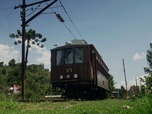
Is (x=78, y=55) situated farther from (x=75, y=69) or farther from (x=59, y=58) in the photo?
(x=59, y=58)

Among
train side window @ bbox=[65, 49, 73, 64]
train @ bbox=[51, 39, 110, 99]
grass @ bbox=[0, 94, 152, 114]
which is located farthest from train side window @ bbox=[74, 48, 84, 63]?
grass @ bbox=[0, 94, 152, 114]

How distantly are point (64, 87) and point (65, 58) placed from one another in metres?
1.93

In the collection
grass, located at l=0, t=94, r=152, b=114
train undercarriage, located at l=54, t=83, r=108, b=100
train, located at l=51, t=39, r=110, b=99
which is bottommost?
grass, located at l=0, t=94, r=152, b=114

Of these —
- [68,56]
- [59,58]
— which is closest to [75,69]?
[68,56]

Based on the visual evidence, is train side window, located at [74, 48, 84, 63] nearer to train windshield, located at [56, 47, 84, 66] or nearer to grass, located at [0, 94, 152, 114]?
train windshield, located at [56, 47, 84, 66]

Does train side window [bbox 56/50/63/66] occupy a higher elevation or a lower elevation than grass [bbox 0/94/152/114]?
higher

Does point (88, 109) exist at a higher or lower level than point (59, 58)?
lower

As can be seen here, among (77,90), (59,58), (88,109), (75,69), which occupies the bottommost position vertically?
(88,109)

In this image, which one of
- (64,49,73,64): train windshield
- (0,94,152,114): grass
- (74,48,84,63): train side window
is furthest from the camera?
(64,49,73,64): train windshield

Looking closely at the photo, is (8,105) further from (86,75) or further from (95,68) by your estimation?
(95,68)

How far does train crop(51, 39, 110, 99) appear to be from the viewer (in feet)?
47.0

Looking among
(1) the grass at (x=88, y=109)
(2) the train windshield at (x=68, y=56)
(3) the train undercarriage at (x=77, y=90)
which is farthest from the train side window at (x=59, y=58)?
(1) the grass at (x=88, y=109)

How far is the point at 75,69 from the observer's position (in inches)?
567

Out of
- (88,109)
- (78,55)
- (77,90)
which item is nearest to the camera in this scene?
(88,109)
